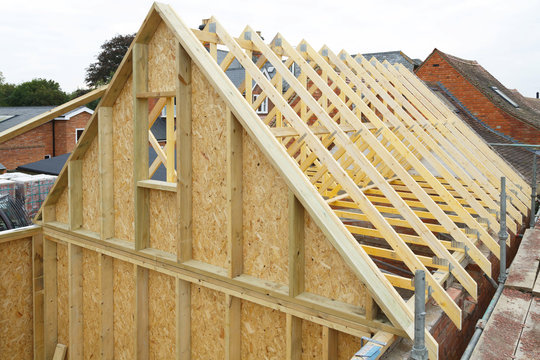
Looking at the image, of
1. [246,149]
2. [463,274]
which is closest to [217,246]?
[246,149]

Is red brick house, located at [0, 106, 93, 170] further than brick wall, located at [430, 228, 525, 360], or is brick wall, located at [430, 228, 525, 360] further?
red brick house, located at [0, 106, 93, 170]

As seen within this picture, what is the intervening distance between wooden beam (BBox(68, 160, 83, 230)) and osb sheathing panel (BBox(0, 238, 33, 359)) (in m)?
1.20

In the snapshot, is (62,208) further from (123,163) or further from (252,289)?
(252,289)

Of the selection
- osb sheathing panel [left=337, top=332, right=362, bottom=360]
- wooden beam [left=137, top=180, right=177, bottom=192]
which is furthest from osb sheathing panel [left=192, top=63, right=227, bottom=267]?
osb sheathing panel [left=337, top=332, right=362, bottom=360]

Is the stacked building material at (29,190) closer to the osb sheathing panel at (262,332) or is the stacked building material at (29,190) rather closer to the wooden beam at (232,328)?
the wooden beam at (232,328)

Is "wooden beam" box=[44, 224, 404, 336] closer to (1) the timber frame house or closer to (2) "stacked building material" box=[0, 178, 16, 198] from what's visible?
(1) the timber frame house

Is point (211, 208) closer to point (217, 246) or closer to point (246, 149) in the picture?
point (217, 246)

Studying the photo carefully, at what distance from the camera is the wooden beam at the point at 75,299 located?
625 cm

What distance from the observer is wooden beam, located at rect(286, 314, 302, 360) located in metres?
4.04

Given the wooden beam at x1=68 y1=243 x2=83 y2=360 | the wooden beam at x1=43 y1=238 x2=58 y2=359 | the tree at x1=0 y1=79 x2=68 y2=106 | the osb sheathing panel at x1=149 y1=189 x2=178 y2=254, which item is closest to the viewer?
the osb sheathing panel at x1=149 y1=189 x2=178 y2=254

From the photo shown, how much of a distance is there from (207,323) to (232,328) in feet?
1.60

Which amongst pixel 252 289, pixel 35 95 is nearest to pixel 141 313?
pixel 252 289

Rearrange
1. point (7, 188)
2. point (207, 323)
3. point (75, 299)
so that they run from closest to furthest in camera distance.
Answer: point (207, 323), point (75, 299), point (7, 188)

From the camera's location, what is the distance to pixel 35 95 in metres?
48.6
